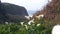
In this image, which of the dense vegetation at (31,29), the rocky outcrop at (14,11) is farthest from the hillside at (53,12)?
the rocky outcrop at (14,11)

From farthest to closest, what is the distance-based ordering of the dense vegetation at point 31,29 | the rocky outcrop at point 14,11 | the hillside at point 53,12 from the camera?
the rocky outcrop at point 14,11 → the hillside at point 53,12 → the dense vegetation at point 31,29

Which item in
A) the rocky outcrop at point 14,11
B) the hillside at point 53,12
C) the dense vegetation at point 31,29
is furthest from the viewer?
the rocky outcrop at point 14,11

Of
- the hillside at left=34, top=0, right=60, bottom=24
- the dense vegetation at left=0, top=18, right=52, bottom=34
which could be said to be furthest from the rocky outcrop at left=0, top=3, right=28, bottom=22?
the dense vegetation at left=0, top=18, right=52, bottom=34

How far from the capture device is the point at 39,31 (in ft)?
12.1

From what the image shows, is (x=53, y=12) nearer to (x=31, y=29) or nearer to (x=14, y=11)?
(x=31, y=29)

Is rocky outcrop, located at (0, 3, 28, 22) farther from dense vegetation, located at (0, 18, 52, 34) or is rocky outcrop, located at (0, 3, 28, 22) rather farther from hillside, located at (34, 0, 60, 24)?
dense vegetation, located at (0, 18, 52, 34)

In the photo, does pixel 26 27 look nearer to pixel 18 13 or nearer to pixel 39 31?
pixel 39 31

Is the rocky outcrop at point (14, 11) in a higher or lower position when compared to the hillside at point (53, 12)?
lower

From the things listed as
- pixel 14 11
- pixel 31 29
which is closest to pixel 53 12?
pixel 31 29

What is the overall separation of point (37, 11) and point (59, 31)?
176 centimetres

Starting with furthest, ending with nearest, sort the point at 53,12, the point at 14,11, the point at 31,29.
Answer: the point at 14,11 < the point at 53,12 < the point at 31,29

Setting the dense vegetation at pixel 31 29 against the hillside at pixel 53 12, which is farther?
the hillside at pixel 53 12

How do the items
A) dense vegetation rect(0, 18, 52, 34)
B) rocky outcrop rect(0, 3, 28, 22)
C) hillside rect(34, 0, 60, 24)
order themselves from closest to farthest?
dense vegetation rect(0, 18, 52, 34) → hillside rect(34, 0, 60, 24) → rocky outcrop rect(0, 3, 28, 22)

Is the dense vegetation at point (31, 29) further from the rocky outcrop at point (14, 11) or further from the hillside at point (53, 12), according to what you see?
the rocky outcrop at point (14, 11)
